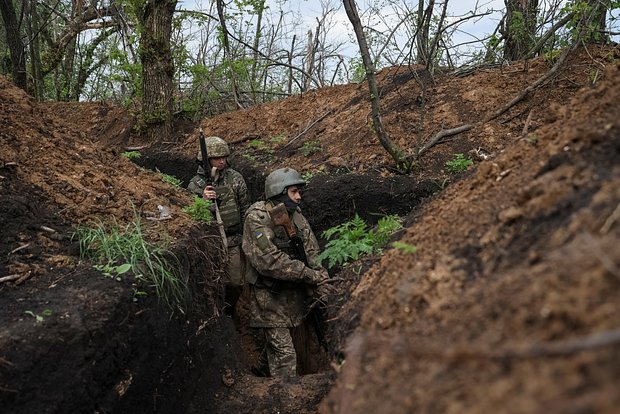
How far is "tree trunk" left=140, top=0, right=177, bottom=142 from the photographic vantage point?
1127 centimetres

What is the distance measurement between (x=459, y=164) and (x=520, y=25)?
9.18 ft

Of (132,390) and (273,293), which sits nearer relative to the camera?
(132,390)

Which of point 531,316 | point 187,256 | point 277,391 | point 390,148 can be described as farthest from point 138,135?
point 531,316

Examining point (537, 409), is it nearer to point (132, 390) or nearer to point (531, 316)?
point (531, 316)

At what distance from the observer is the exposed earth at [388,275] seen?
1.55 meters

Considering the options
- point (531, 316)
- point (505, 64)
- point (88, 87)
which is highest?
point (88, 87)

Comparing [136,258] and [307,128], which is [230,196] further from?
[307,128]

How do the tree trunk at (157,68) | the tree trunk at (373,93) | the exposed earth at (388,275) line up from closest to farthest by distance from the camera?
the exposed earth at (388,275) < the tree trunk at (373,93) < the tree trunk at (157,68)

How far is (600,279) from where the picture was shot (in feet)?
5.10

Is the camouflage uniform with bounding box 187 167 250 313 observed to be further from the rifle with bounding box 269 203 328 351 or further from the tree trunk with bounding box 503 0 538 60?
the tree trunk with bounding box 503 0 538 60

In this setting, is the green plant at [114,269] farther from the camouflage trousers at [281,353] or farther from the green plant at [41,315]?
the camouflage trousers at [281,353]

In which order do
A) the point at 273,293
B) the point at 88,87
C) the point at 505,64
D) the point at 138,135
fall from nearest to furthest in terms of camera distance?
the point at 273,293 → the point at 505,64 → the point at 138,135 → the point at 88,87

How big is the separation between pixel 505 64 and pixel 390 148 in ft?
10.6

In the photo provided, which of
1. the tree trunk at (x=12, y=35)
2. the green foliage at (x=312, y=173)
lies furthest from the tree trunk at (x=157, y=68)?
the green foliage at (x=312, y=173)
